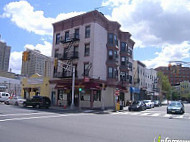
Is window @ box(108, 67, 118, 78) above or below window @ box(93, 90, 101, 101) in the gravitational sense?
above

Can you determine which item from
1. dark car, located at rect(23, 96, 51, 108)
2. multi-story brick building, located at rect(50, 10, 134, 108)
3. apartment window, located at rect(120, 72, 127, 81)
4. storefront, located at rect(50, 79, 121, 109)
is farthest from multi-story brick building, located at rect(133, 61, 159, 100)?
dark car, located at rect(23, 96, 51, 108)

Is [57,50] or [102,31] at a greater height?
[102,31]

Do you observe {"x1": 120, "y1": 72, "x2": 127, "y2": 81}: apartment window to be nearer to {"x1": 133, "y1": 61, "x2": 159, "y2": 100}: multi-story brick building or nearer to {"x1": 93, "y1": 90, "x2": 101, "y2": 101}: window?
{"x1": 93, "y1": 90, "x2": 101, "y2": 101}: window

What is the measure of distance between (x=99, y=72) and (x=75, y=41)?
23.4ft

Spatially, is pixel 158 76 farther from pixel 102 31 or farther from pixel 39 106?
pixel 39 106

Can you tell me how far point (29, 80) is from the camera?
1484 inches

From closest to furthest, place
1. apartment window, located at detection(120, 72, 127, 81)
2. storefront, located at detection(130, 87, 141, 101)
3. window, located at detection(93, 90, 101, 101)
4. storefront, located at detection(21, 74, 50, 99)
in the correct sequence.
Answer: window, located at detection(93, 90, 101, 101), apartment window, located at detection(120, 72, 127, 81), storefront, located at detection(21, 74, 50, 99), storefront, located at detection(130, 87, 141, 101)

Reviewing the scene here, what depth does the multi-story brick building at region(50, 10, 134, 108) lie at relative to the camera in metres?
28.3

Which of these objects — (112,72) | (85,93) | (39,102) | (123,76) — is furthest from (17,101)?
(123,76)

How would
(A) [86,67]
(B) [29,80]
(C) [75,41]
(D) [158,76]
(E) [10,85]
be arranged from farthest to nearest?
(D) [158,76] < (E) [10,85] < (B) [29,80] < (C) [75,41] < (A) [86,67]

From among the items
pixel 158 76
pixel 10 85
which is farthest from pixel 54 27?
pixel 158 76

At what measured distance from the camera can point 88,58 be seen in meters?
28.7

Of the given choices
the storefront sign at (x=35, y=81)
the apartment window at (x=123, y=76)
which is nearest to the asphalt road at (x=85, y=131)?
the apartment window at (x=123, y=76)

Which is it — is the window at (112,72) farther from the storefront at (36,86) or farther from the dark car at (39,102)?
the storefront at (36,86)
